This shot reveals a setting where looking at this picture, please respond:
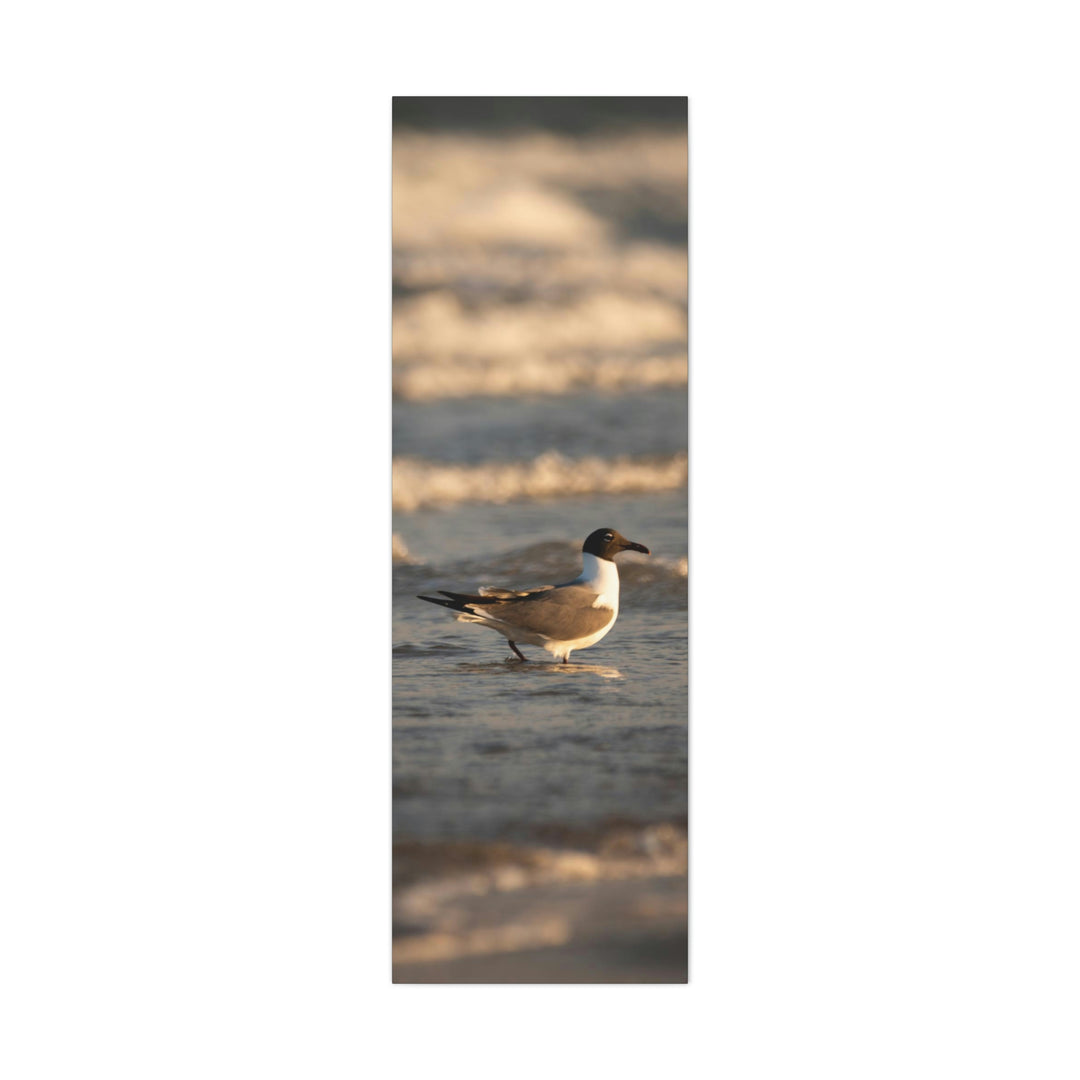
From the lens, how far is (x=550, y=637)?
11.6 feet

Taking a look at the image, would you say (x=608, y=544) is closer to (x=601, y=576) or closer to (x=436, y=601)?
(x=601, y=576)

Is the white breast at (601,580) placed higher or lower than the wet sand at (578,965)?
higher

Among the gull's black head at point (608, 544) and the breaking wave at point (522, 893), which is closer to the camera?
the breaking wave at point (522, 893)

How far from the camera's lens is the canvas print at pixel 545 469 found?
11.2 feet

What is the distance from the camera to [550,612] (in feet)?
11.5

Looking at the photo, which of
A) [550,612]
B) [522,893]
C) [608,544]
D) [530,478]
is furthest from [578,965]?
[530,478]

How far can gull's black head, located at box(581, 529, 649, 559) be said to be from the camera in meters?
3.53

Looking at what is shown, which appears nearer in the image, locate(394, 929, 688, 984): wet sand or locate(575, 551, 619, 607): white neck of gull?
locate(394, 929, 688, 984): wet sand

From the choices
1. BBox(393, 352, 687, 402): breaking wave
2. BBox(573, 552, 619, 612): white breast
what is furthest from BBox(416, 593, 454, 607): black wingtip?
BBox(393, 352, 687, 402): breaking wave

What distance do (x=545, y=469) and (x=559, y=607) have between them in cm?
39

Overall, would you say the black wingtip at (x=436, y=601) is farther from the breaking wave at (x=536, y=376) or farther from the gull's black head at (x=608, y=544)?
the breaking wave at (x=536, y=376)

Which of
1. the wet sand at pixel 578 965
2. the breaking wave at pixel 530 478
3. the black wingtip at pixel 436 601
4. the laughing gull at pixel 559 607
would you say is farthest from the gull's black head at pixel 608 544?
the wet sand at pixel 578 965

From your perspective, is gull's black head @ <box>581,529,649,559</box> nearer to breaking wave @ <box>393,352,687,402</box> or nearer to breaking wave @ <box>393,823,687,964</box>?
breaking wave @ <box>393,352,687,402</box>

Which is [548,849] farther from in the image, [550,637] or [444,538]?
[444,538]
